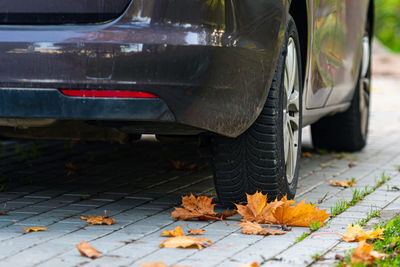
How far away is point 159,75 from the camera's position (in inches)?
124

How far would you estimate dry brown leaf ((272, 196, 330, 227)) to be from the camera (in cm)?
345

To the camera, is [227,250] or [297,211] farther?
[297,211]

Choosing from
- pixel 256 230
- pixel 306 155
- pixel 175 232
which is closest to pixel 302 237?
pixel 256 230

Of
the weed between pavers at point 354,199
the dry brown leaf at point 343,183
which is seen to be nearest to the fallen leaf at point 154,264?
the weed between pavers at point 354,199

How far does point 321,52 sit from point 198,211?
1.35 meters

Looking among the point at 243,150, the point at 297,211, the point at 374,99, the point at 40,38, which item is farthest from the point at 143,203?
the point at 374,99

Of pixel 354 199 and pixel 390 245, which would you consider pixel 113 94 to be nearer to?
pixel 390 245

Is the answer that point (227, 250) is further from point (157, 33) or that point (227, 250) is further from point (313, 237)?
point (157, 33)

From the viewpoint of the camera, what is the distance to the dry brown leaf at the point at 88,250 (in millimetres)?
2842

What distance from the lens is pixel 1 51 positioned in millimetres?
3195

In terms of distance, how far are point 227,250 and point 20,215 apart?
1.10 metres

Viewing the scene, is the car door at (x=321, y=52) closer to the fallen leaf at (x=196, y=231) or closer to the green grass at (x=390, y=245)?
the green grass at (x=390, y=245)

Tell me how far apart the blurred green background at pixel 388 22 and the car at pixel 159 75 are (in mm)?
25898

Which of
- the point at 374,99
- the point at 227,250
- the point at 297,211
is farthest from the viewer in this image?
the point at 374,99
